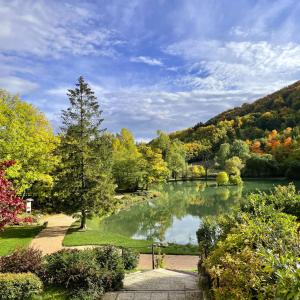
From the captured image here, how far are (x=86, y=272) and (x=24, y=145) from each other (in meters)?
14.3

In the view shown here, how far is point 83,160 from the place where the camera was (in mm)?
22328

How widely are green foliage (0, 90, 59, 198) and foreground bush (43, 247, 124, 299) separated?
1061 cm

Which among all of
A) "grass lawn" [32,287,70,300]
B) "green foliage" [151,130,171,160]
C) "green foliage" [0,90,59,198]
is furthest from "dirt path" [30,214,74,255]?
"green foliage" [151,130,171,160]

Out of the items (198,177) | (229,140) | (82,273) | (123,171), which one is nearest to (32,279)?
(82,273)

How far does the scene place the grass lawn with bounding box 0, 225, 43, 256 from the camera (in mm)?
17531

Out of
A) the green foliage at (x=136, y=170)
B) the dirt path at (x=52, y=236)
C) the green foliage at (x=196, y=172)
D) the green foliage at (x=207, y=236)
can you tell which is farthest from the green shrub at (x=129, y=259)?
the green foliage at (x=196, y=172)

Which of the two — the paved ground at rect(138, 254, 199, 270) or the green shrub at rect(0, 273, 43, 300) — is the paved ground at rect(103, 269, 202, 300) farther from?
the paved ground at rect(138, 254, 199, 270)

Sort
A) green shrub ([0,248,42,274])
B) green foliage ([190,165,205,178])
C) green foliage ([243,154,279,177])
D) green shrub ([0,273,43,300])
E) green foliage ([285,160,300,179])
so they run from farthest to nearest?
green foliage ([190,165,205,178]) < green foliage ([243,154,279,177]) < green foliage ([285,160,300,179]) < green shrub ([0,248,42,274]) < green shrub ([0,273,43,300])

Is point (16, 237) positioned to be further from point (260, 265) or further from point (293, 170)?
point (293, 170)

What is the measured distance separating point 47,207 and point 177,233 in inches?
559

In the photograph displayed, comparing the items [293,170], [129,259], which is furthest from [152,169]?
[129,259]

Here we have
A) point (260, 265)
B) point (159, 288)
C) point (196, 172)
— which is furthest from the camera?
point (196, 172)

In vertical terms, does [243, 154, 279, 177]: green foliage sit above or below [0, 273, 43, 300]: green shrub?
above

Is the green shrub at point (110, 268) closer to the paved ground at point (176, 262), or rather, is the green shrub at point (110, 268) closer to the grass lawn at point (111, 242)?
Result: the paved ground at point (176, 262)
